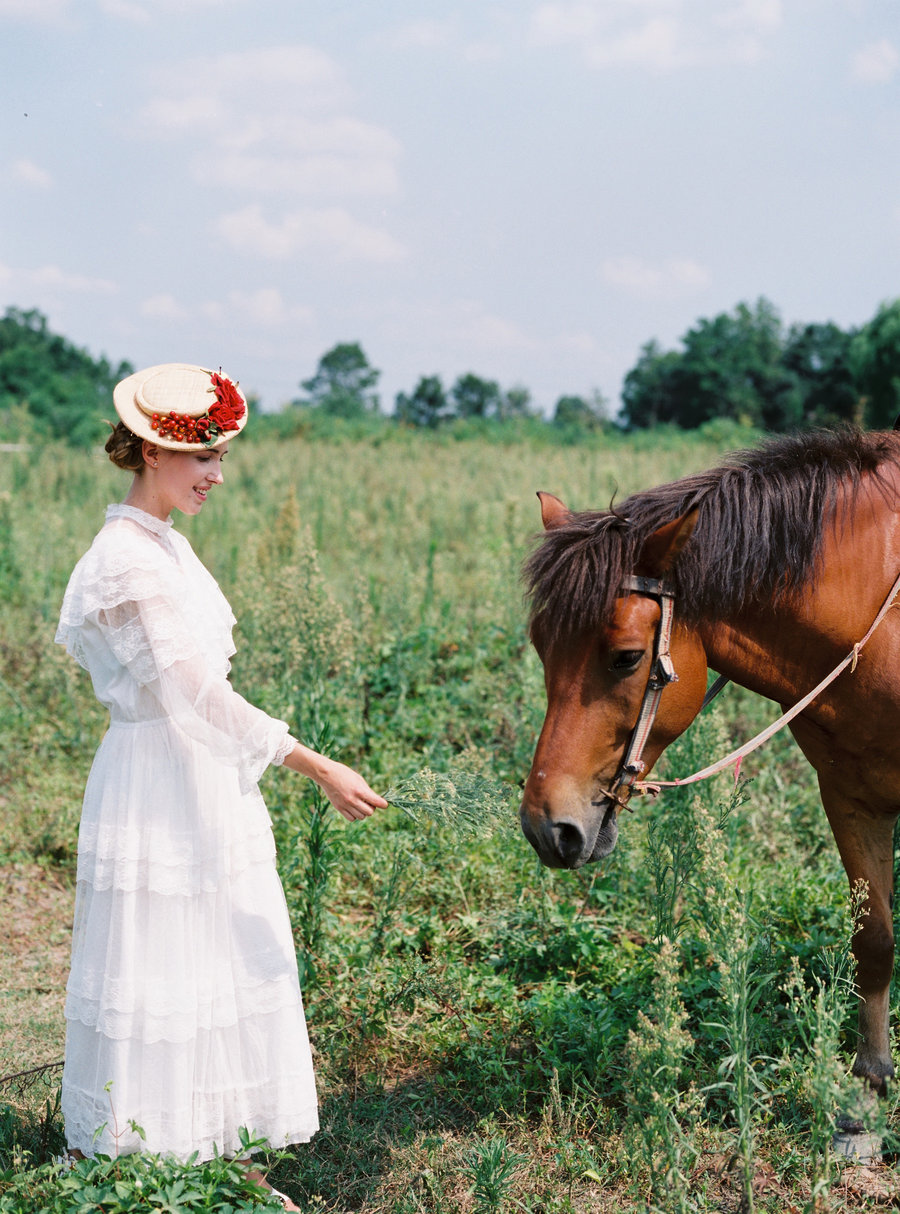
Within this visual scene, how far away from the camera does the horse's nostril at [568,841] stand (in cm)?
218

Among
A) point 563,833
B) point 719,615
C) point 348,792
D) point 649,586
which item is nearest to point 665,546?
point 649,586

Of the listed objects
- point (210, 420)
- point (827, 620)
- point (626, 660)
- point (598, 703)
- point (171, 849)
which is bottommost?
point (171, 849)

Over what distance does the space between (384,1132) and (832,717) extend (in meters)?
1.86

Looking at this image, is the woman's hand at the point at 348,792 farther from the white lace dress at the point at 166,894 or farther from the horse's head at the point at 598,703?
the horse's head at the point at 598,703

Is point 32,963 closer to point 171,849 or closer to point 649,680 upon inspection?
point 171,849

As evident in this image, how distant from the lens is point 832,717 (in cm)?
253

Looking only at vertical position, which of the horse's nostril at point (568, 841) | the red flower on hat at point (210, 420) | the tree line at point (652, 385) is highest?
the tree line at point (652, 385)

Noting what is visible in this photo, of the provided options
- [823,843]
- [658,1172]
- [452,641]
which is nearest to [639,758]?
[658,1172]

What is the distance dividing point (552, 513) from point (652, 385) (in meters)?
58.1

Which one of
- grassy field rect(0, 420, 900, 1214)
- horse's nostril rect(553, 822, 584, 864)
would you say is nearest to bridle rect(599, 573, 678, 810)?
horse's nostril rect(553, 822, 584, 864)

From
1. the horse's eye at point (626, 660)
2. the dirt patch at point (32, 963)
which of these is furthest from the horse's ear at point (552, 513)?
the dirt patch at point (32, 963)

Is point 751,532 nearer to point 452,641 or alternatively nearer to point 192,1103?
point 192,1103

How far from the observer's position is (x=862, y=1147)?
2.61 metres

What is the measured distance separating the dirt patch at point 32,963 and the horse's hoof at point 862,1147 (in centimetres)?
259
